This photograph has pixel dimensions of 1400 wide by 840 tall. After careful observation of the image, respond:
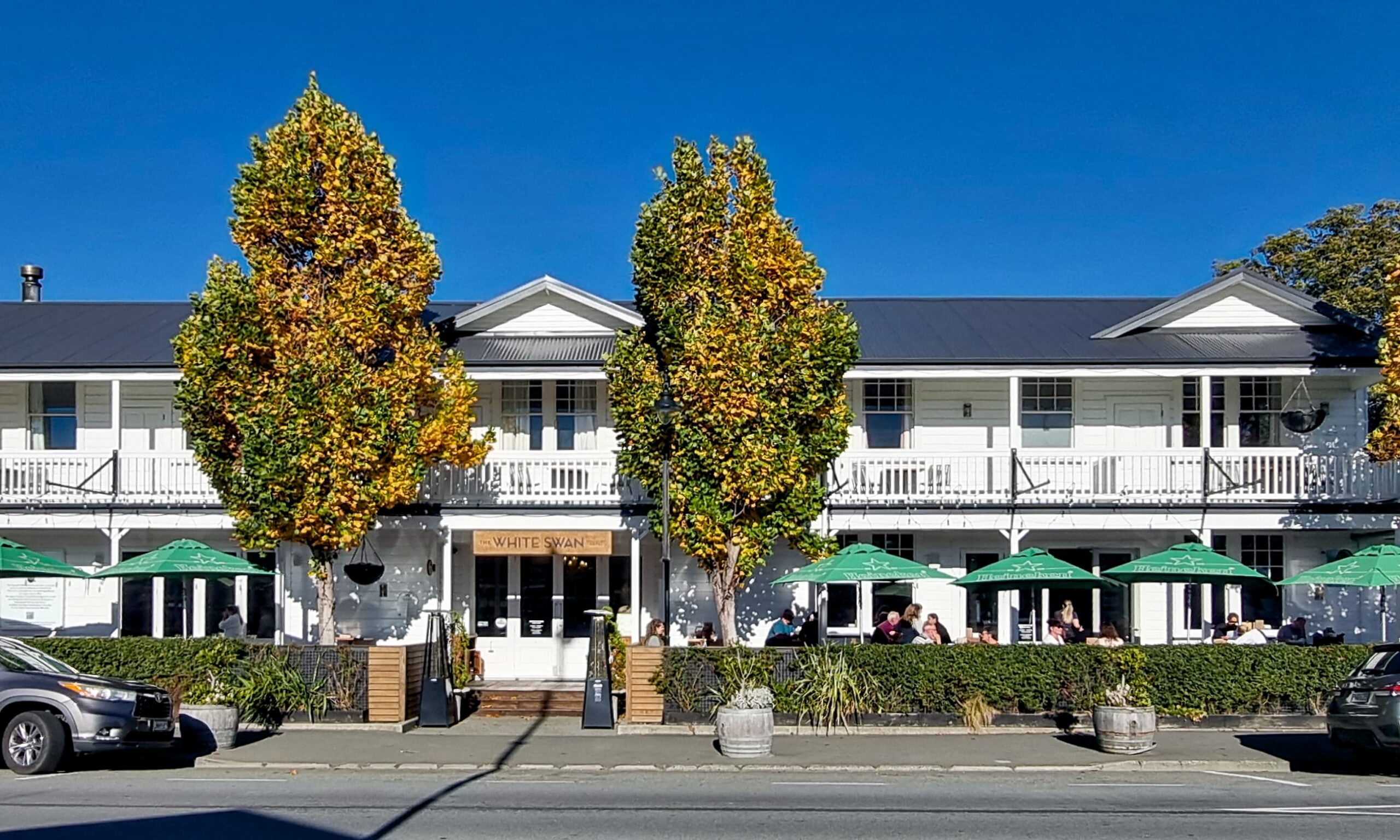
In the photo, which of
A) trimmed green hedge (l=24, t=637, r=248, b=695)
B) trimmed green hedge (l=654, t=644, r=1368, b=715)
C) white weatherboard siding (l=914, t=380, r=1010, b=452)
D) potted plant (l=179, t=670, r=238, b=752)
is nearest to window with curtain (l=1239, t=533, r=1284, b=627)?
white weatherboard siding (l=914, t=380, r=1010, b=452)

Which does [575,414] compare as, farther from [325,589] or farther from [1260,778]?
[1260,778]

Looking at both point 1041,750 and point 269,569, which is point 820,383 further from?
point 269,569

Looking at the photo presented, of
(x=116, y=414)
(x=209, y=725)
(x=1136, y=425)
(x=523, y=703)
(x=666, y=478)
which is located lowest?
(x=523, y=703)

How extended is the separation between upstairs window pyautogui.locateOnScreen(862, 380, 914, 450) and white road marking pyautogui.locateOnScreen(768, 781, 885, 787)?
11414 mm

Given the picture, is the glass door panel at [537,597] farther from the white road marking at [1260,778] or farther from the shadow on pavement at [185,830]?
the shadow on pavement at [185,830]

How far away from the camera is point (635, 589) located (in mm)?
23406

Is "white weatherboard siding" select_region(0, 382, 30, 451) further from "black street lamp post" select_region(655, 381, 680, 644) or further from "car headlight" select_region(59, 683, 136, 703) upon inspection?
"black street lamp post" select_region(655, 381, 680, 644)

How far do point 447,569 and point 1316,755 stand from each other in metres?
13.5

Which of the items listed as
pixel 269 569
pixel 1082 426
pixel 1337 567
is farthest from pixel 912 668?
pixel 269 569

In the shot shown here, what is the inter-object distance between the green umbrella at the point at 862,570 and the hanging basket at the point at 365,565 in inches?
308

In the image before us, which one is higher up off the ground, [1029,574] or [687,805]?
[1029,574]

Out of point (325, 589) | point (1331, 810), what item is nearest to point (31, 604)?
point (325, 589)

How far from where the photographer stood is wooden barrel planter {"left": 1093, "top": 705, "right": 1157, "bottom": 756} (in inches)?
663

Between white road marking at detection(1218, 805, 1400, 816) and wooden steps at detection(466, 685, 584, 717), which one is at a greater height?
white road marking at detection(1218, 805, 1400, 816)
